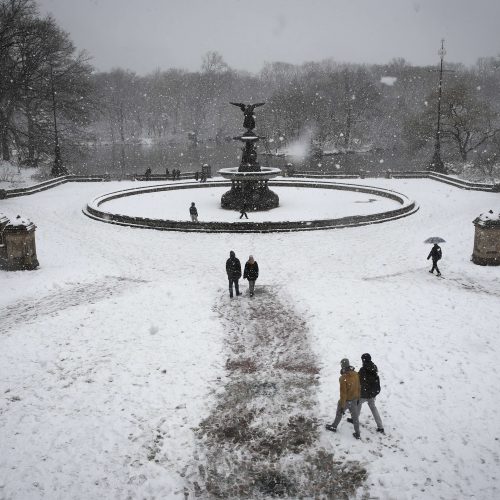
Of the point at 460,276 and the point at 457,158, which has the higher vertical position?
the point at 457,158

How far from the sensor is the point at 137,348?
1043 cm

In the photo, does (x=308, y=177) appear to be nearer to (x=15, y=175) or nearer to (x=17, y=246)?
(x=15, y=175)

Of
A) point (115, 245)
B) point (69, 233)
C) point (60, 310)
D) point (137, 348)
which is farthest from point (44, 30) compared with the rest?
point (137, 348)

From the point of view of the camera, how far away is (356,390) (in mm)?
7418

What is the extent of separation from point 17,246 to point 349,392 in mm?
12111

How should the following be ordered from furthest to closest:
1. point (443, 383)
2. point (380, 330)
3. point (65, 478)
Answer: point (380, 330) → point (443, 383) → point (65, 478)

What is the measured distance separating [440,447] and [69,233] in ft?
57.4

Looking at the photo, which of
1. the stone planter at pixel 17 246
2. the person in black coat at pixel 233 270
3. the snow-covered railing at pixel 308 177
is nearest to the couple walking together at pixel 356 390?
the person in black coat at pixel 233 270

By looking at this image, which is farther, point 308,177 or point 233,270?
point 308,177

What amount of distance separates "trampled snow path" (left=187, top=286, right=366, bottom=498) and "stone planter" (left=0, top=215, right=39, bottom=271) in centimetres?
771

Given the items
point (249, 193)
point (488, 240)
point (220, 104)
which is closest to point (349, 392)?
point (488, 240)

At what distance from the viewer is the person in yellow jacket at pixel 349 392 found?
24.1 feet

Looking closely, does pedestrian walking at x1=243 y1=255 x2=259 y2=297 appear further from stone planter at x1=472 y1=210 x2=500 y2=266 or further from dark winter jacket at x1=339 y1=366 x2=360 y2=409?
stone planter at x1=472 y1=210 x2=500 y2=266

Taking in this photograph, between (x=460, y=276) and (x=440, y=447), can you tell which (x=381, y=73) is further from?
(x=440, y=447)
